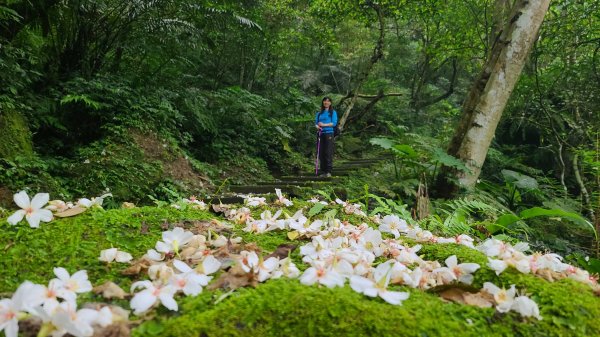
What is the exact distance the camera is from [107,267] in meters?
1.29

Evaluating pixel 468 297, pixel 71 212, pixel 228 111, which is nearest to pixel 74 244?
pixel 71 212

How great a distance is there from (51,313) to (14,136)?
589 centimetres

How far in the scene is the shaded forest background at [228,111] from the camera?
5.69 m

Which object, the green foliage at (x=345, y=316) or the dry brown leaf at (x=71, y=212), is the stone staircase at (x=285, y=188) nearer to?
the dry brown leaf at (x=71, y=212)

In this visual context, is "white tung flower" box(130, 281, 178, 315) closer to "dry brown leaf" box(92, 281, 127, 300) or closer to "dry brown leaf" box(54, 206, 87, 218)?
"dry brown leaf" box(92, 281, 127, 300)

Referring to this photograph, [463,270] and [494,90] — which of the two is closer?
[463,270]

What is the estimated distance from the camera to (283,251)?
1.55m

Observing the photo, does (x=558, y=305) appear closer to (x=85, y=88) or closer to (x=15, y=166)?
(x=15, y=166)

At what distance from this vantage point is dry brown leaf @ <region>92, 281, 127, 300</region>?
1074 mm

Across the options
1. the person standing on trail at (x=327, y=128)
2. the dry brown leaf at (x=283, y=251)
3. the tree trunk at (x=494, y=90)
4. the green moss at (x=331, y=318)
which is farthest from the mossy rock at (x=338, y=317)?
the person standing on trail at (x=327, y=128)

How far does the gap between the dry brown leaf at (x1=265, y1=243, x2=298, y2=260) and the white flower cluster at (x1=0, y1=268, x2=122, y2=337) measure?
26.9 inches

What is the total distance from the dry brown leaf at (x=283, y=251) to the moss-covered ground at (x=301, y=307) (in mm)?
344

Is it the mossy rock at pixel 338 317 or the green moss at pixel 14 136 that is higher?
the mossy rock at pixel 338 317

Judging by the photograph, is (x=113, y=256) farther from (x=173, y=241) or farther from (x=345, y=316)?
(x=345, y=316)
